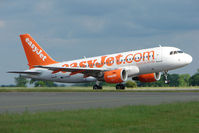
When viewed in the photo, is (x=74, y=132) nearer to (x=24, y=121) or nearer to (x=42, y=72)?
(x=24, y=121)

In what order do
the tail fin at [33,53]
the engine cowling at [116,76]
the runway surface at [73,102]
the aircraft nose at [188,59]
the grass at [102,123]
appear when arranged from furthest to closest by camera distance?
the tail fin at [33,53] → the aircraft nose at [188,59] → the engine cowling at [116,76] → the runway surface at [73,102] → the grass at [102,123]

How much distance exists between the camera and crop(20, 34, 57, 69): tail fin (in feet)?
159

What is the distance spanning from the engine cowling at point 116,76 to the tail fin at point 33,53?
13.0m

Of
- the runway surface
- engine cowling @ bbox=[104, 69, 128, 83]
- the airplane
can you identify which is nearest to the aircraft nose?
the airplane

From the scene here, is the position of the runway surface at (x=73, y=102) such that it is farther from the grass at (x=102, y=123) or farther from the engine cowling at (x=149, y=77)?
the engine cowling at (x=149, y=77)

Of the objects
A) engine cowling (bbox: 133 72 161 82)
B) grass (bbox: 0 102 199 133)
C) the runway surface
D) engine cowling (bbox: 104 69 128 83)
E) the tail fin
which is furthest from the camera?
the tail fin

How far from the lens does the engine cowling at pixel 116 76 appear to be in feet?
123

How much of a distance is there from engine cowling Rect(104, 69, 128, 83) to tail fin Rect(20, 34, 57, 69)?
13.0m

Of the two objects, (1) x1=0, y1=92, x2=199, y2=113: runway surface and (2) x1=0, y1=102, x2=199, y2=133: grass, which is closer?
(2) x1=0, y1=102, x2=199, y2=133: grass

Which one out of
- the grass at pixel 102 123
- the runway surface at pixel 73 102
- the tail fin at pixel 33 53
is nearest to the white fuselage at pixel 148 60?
the tail fin at pixel 33 53

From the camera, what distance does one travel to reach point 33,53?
48.5 m

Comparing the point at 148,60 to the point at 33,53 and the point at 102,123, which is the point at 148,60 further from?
the point at 102,123

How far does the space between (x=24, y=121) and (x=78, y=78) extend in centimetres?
3484

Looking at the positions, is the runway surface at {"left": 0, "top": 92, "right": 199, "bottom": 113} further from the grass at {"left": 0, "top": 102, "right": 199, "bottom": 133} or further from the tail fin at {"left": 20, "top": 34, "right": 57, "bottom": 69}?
the tail fin at {"left": 20, "top": 34, "right": 57, "bottom": 69}
